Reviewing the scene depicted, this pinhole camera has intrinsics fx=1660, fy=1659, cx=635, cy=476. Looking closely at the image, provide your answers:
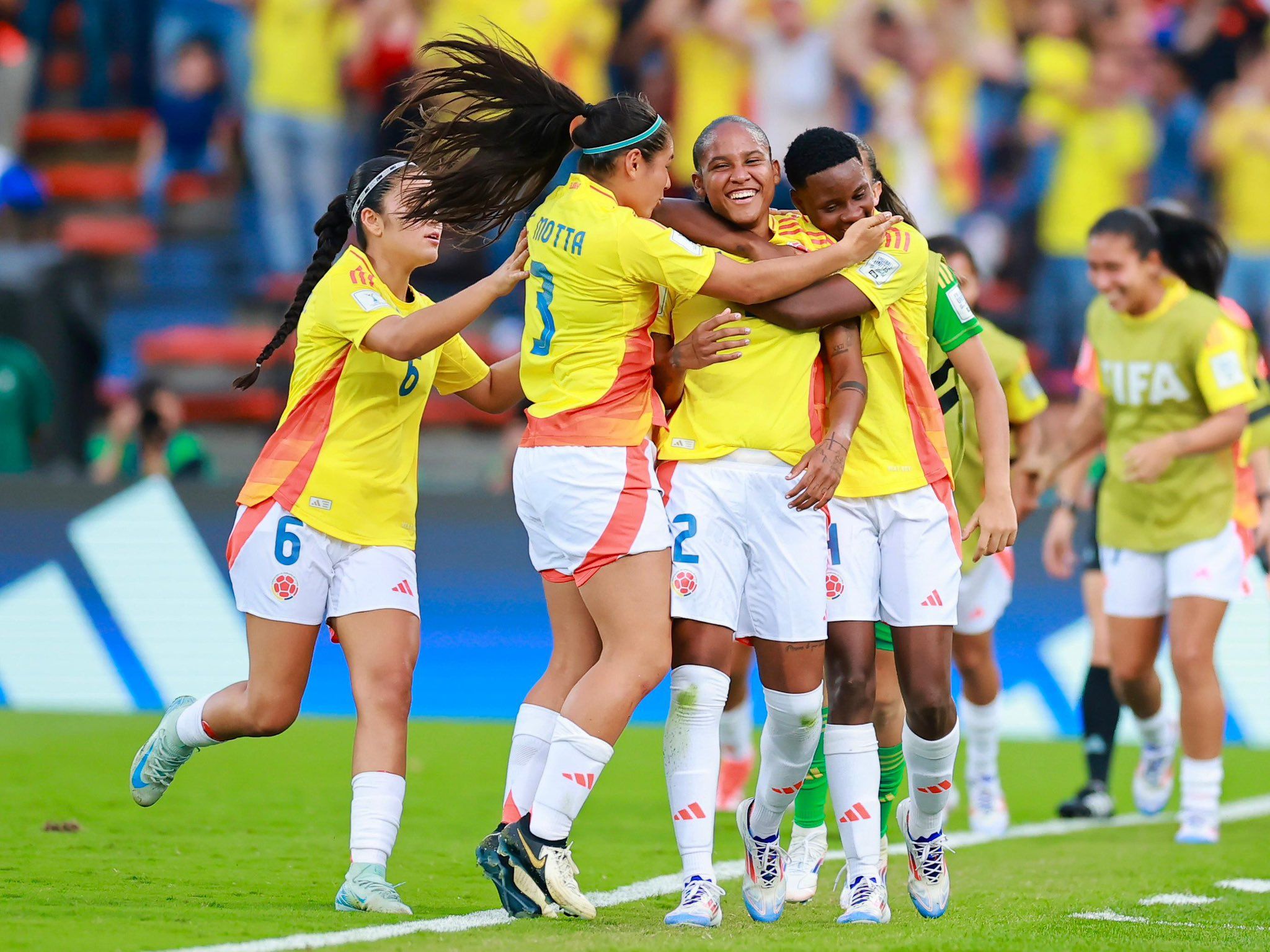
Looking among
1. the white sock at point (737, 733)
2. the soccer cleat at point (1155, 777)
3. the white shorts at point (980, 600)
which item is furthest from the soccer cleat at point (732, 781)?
the soccer cleat at point (1155, 777)

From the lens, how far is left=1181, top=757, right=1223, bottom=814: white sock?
6.70 meters

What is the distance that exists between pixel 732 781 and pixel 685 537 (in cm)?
302

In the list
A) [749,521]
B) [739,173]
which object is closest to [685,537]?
[749,521]

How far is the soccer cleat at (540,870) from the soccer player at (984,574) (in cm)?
288

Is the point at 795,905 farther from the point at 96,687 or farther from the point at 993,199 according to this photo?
the point at 993,199

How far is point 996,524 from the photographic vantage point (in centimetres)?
478

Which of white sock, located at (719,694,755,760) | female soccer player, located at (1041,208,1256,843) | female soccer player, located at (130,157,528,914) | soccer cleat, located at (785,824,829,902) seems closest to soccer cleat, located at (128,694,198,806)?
female soccer player, located at (130,157,528,914)

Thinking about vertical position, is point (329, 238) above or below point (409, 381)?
above

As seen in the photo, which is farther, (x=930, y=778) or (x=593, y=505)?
(x=930, y=778)

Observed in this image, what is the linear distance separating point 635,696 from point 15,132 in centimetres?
1216

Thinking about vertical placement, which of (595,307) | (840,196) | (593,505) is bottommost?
(593,505)

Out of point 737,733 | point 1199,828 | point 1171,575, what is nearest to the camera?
point 1199,828

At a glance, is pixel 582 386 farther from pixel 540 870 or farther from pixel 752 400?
pixel 540 870

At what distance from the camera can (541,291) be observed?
15.2 ft
